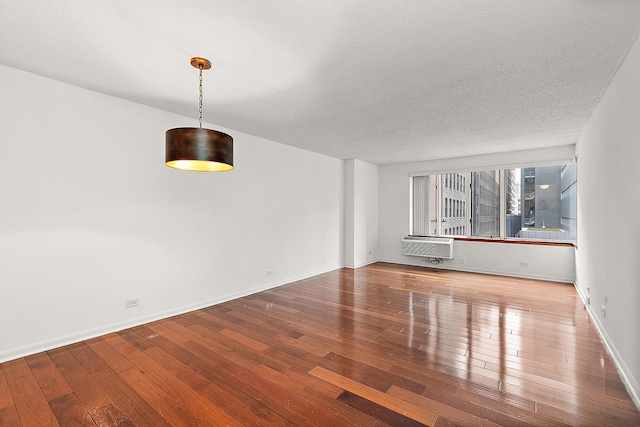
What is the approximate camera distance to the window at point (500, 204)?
5.89m

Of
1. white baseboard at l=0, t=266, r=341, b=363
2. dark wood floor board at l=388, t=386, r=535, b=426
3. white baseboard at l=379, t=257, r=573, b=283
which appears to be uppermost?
white baseboard at l=379, t=257, r=573, b=283

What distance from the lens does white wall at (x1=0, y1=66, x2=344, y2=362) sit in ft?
8.96

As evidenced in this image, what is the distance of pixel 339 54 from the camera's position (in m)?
2.38

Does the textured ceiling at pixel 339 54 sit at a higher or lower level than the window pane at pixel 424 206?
higher

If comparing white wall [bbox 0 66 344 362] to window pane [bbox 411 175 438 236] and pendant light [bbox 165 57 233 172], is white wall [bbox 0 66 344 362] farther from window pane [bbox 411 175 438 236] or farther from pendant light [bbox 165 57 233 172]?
window pane [bbox 411 175 438 236]

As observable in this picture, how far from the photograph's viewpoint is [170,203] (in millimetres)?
3803

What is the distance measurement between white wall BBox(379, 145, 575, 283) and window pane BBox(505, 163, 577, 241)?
359 millimetres

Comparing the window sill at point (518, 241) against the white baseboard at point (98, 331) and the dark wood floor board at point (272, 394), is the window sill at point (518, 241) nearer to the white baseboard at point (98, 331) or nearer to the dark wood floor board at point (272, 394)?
the white baseboard at point (98, 331)

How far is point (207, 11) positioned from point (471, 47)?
1.92 meters

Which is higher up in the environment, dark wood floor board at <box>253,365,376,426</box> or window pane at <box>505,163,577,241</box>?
window pane at <box>505,163,577,241</box>

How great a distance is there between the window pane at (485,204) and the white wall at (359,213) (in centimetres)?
234

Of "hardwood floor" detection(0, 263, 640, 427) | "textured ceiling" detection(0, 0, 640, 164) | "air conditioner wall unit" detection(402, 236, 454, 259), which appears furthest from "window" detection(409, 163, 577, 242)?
"hardwood floor" detection(0, 263, 640, 427)

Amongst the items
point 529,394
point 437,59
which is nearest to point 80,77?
point 437,59

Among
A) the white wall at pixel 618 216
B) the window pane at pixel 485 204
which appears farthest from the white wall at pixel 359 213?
the white wall at pixel 618 216
